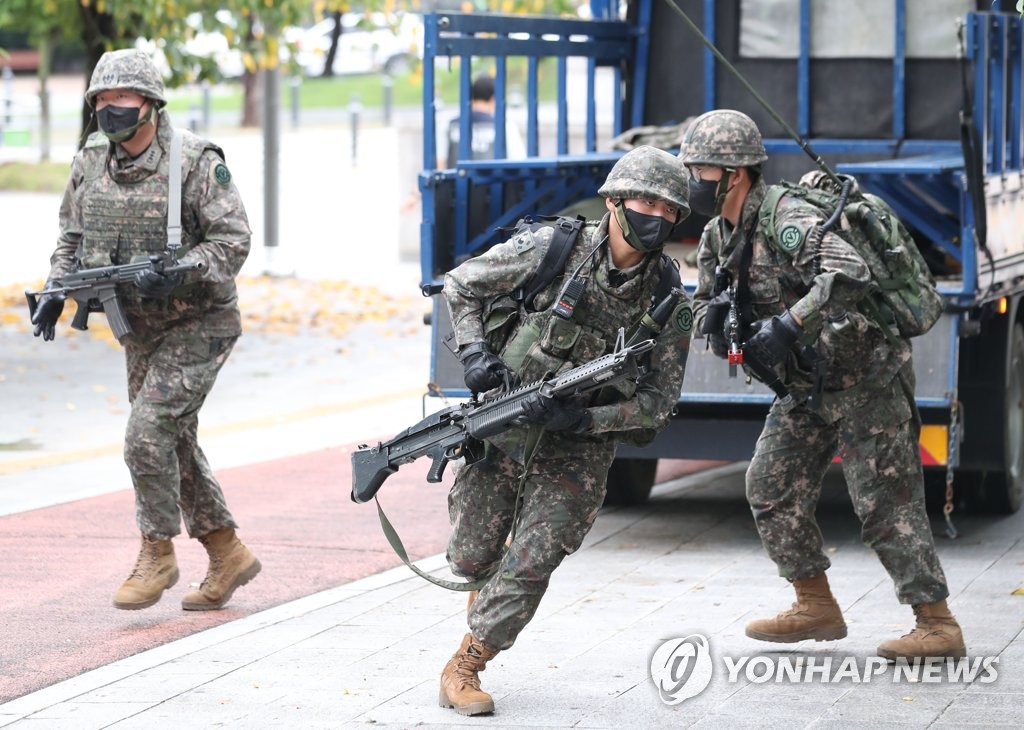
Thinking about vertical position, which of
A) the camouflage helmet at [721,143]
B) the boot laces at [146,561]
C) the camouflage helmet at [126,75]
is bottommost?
the boot laces at [146,561]

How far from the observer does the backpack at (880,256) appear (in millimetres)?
5898

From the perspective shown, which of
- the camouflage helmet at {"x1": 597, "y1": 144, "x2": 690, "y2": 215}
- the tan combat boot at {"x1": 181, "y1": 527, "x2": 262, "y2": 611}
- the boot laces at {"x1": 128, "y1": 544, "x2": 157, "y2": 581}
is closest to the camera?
the camouflage helmet at {"x1": 597, "y1": 144, "x2": 690, "y2": 215}

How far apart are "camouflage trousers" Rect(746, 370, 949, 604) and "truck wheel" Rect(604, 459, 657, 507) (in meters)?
2.67

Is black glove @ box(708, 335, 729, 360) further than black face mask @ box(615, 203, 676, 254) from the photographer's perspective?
Yes

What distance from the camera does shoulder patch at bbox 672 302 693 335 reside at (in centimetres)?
529

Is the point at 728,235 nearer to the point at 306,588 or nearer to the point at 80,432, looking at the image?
the point at 306,588

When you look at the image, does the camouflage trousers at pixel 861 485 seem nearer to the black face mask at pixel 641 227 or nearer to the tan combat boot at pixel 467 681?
the black face mask at pixel 641 227

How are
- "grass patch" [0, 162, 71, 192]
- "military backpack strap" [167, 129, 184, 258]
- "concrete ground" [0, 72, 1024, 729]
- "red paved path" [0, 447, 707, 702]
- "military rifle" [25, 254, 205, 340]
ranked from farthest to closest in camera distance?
1. "grass patch" [0, 162, 71, 192]
2. "military backpack strap" [167, 129, 184, 258]
3. "military rifle" [25, 254, 205, 340]
4. "red paved path" [0, 447, 707, 702]
5. "concrete ground" [0, 72, 1024, 729]

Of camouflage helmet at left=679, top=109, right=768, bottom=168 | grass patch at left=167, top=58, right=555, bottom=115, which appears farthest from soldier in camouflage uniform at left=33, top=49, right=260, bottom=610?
grass patch at left=167, top=58, right=555, bottom=115

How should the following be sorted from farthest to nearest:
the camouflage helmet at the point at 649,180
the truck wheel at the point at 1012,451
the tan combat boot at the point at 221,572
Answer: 1. the truck wheel at the point at 1012,451
2. the tan combat boot at the point at 221,572
3. the camouflage helmet at the point at 649,180

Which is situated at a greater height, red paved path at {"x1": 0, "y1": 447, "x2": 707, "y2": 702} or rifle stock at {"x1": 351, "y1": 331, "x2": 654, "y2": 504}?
rifle stock at {"x1": 351, "y1": 331, "x2": 654, "y2": 504}

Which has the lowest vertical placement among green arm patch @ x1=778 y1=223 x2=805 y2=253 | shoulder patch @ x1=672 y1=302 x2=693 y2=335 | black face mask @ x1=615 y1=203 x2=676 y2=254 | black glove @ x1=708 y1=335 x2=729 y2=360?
black glove @ x1=708 y1=335 x2=729 y2=360

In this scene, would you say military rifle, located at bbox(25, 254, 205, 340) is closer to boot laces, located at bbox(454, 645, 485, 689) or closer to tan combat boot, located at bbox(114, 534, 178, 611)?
tan combat boot, located at bbox(114, 534, 178, 611)

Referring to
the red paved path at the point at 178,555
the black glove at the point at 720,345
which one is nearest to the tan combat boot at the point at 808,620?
the black glove at the point at 720,345
